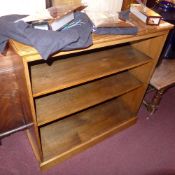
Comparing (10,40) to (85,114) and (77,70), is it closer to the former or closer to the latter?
(77,70)

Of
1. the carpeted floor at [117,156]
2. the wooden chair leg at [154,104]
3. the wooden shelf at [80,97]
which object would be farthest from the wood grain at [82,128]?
the wooden shelf at [80,97]

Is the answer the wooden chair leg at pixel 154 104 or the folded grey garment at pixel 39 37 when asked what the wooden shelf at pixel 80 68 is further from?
the wooden chair leg at pixel 154 104

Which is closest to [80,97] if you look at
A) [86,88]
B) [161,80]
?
[86,88]

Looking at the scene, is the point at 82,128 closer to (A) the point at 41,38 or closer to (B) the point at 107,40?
(B) the point at 107,40

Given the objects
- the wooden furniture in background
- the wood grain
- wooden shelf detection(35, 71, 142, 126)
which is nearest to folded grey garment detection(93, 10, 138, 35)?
wooden shelf detection(35, 71, 142, 126)

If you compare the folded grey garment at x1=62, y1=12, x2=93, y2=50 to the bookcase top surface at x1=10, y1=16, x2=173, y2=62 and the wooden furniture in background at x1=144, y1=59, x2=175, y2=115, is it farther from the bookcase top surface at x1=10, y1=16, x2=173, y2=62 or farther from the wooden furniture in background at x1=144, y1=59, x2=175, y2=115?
the wooden furniture in background at x1=144, y1=59, x2=175, y2=115

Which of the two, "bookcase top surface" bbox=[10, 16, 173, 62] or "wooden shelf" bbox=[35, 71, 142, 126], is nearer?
"bookcase top surface" bbox=[10, 16, 173, 62]

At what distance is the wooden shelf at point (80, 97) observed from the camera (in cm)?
113

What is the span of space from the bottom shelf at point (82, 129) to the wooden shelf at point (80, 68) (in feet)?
1.99

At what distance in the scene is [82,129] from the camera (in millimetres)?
1546

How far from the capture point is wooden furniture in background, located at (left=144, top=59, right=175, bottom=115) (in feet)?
5.22

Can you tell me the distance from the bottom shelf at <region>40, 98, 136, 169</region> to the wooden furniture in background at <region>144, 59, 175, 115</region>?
0.91ft

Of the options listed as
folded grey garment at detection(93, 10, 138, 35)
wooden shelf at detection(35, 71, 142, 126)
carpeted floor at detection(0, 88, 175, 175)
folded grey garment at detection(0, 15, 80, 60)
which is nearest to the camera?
folded grey garment at detection(0, 15, 80, 60)

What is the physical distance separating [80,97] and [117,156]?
628 millimetres
